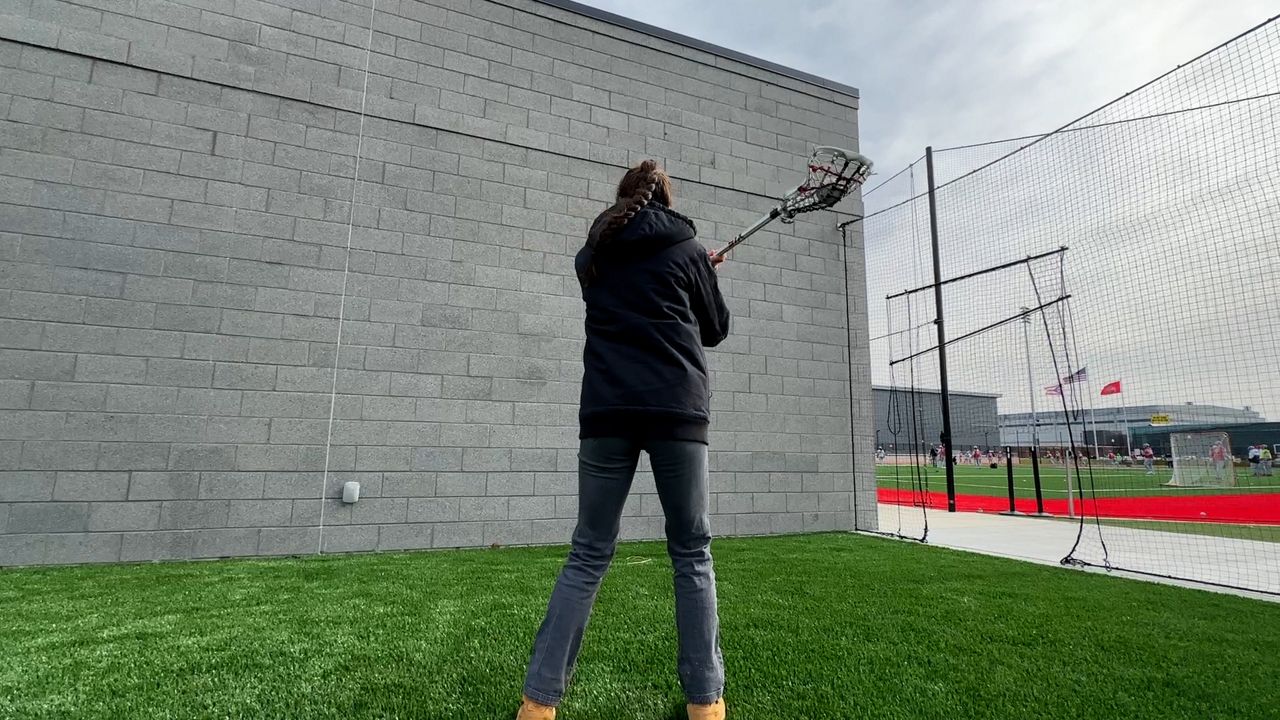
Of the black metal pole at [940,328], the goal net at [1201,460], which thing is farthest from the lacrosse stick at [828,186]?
the goal net at [1201,460]

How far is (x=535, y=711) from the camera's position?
1.26 m

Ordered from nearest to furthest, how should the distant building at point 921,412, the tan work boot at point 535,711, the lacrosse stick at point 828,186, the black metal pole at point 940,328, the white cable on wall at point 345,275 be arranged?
the tan work boot at point 535,711 → the lacrosse stick at point 828,186 → the white cable on wall at point 345,275 → the black metal pole at point 940,328 → the distant building at point 921,412

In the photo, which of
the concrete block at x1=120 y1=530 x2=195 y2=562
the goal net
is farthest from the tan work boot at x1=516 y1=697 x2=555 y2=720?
the goal net

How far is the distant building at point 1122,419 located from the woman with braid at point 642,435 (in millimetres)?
4142

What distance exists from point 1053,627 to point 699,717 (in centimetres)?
175

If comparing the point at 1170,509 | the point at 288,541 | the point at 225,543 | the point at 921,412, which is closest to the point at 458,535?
the point at 288,541

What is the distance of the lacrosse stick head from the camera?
2830 millimetres

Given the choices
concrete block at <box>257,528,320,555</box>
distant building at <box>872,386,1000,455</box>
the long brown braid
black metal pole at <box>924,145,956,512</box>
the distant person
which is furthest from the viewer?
the distant person

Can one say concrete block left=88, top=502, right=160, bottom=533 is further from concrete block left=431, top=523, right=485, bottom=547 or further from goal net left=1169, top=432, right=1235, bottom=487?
goal net left=1169, top=432, right=1235, bottom=487

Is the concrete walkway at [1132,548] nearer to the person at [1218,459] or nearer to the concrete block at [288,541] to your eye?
the concrete block at [288,541]

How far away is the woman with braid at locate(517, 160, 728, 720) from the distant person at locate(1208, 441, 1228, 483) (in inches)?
518

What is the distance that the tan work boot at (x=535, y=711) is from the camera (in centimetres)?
126

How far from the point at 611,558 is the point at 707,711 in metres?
0.38

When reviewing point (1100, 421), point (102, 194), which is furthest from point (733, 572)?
point (102, 194)
